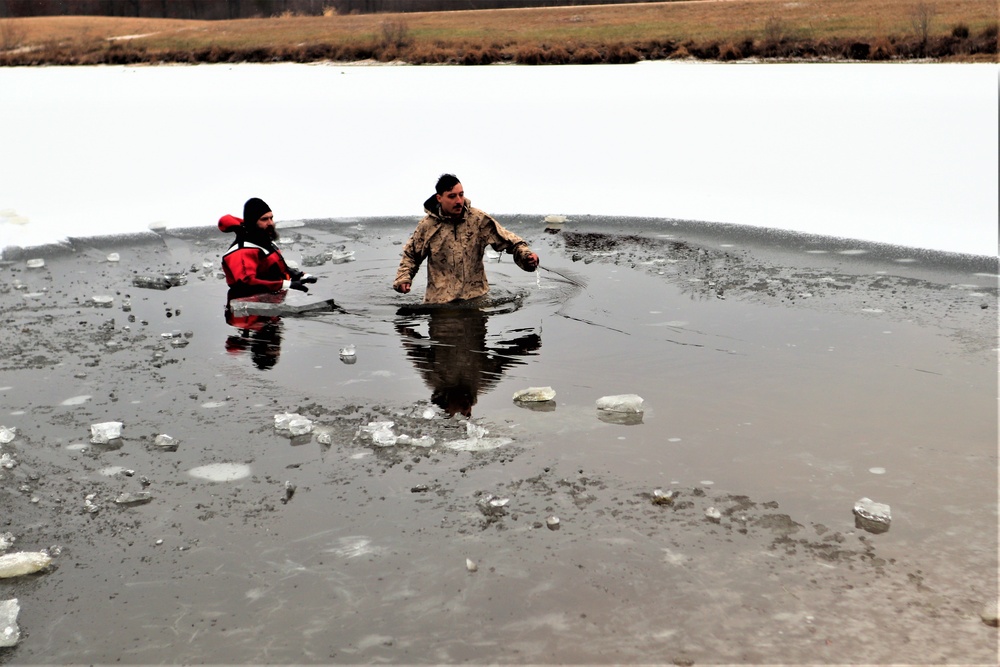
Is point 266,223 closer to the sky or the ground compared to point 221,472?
closer to the sky

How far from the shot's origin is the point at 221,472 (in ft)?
16.8

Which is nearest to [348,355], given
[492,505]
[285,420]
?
[285,420]

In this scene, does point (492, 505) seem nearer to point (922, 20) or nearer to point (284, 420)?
point (284, 420)

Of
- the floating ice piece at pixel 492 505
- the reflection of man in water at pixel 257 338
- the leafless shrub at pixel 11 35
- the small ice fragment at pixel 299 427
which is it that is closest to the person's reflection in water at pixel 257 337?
the reflection of man in water at pixel 257 338

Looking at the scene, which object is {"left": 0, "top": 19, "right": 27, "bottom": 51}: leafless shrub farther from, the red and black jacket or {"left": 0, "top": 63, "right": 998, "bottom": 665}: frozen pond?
the red and black jacket

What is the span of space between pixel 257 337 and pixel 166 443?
7.63 feet

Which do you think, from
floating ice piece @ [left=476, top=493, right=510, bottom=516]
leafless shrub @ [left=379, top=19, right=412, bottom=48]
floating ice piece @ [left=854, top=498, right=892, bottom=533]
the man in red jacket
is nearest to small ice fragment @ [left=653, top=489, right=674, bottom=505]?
floating ice piece @ [left=476, top=493, right=510, bottom=516]

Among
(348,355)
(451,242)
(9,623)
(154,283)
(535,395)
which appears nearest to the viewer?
(9,623)

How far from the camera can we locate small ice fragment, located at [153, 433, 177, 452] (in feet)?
17.9

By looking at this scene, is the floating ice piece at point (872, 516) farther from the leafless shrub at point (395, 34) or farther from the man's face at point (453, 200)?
the leafless shrub at point (395, 34)

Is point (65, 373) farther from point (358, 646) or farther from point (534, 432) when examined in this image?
point (358, 646)

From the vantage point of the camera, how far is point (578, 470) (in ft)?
16.4

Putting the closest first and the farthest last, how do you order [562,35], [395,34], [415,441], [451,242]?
[415,441] → [451,242] → [562,35] → [395,34]

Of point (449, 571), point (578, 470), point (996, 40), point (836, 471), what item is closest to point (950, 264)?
point (836, 471)
